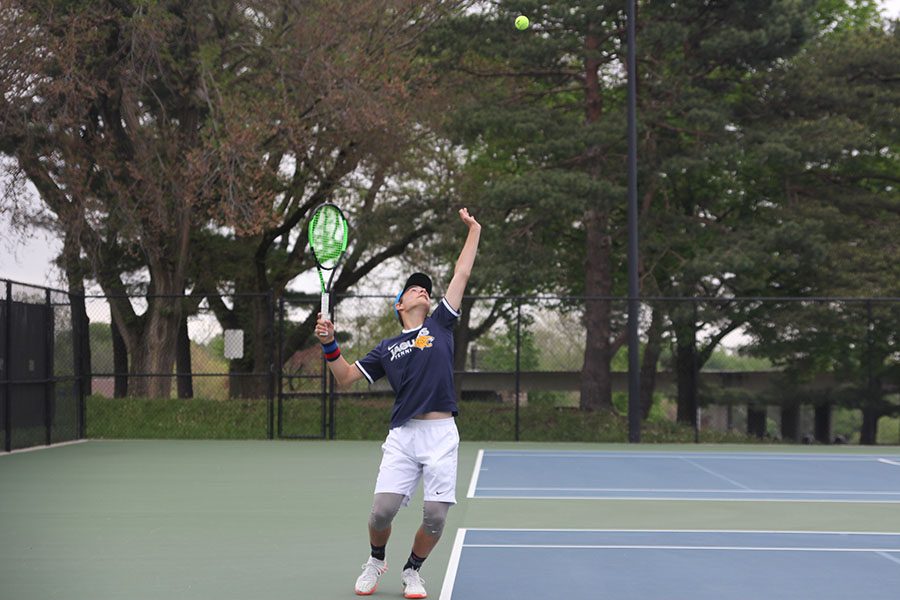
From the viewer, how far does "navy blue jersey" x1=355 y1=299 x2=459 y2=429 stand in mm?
6734

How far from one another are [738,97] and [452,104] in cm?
669

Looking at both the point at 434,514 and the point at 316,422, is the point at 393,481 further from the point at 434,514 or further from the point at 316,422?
the point at 316,422

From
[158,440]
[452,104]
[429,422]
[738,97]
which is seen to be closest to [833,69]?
[738,97]

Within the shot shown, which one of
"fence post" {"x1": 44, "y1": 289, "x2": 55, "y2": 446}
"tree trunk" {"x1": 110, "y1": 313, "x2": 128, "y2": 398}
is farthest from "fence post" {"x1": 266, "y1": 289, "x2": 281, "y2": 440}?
"tree trunk" {"x1": 110, "y1": 313, "x2": 128, "y2": 398}

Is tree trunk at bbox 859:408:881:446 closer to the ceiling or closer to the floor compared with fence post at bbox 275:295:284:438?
closer to the floor

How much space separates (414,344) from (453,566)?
198 centimetres

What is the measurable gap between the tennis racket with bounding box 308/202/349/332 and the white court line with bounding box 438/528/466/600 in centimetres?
190

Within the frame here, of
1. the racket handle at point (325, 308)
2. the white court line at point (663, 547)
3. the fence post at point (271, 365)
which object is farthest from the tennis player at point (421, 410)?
the fence post at point (271, 365)

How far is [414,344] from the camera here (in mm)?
6805

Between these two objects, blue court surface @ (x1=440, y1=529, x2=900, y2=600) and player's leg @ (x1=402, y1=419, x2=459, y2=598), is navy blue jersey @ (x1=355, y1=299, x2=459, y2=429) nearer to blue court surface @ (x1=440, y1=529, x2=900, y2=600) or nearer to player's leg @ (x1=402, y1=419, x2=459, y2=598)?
player's leg @ (x1=402, y1=419, x2=459, y2=598)

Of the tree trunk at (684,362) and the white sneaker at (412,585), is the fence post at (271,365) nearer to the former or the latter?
the tree trunk at (684,362)

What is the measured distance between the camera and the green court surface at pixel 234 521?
7.61 m

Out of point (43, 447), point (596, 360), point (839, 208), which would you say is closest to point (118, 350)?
point (43, 447)

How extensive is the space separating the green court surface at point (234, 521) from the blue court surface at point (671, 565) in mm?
331
